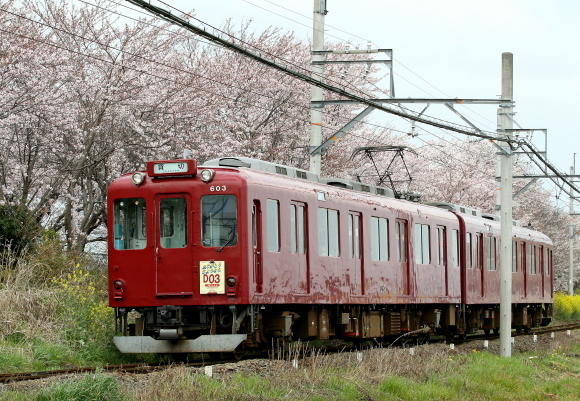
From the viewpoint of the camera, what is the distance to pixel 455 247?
20.9m

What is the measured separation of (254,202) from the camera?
13148 mm

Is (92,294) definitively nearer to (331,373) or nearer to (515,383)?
(331,373)

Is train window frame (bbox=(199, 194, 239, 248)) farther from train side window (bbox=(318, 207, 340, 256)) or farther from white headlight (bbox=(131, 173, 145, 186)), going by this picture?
train side window (bbox=(318, 207, 340, 256))

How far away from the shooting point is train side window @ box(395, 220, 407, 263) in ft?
58.9

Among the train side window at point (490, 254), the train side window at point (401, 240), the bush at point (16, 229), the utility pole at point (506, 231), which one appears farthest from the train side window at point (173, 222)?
the train side window at point (490, 254)

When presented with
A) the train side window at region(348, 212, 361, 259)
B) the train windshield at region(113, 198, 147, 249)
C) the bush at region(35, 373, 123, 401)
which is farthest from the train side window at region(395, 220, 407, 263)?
the bush at region(35, 373, 123, 401)

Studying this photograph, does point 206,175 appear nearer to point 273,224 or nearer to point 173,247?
point 173,247

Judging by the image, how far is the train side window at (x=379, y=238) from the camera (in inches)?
664

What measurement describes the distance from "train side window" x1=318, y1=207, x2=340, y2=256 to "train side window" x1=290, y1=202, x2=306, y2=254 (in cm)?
50

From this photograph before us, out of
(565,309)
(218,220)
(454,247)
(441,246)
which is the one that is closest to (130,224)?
(218,220)

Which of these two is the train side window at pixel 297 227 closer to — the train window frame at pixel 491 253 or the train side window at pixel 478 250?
the train side window at pixel 478 250

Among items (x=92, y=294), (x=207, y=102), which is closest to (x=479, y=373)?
(x=92, y=294)

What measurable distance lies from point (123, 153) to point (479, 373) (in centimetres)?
1188

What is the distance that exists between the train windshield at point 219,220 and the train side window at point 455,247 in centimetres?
863
